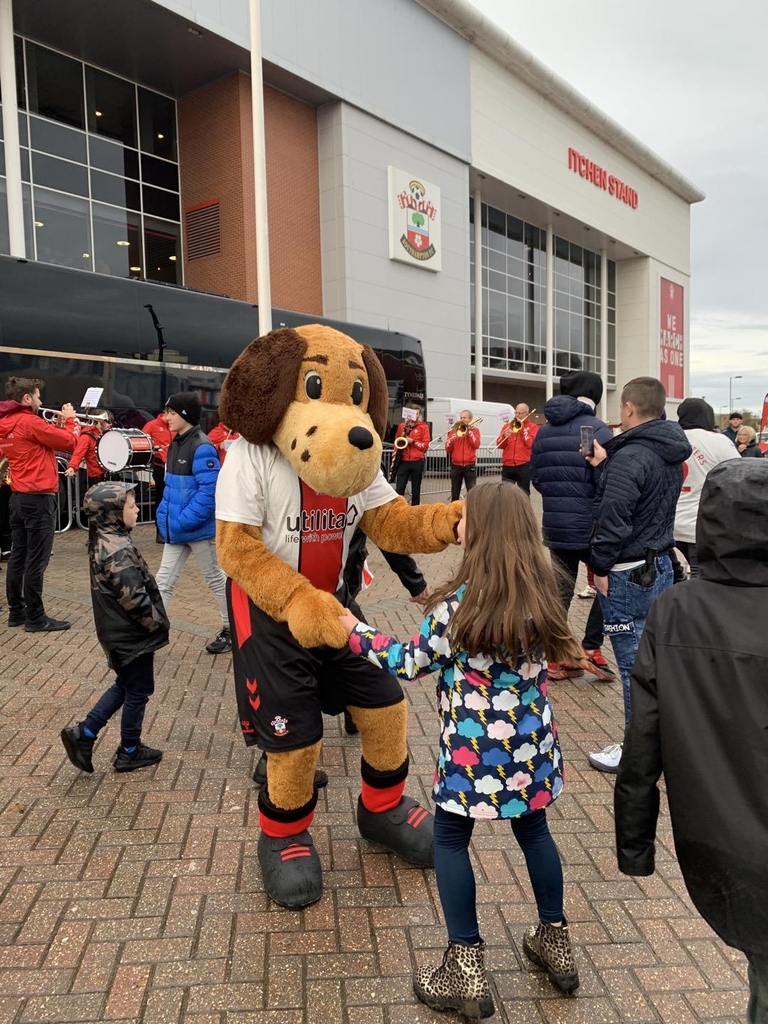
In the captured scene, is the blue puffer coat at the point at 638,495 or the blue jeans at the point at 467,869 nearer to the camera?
the blue jeans at the point at 467,869

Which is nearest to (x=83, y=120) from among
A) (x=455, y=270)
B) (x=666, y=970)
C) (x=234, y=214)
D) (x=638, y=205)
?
(x=234, y=214)

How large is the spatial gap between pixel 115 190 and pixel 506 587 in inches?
875

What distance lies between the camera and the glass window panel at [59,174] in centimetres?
1867

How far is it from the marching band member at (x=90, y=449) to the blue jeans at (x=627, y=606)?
24.5 feet

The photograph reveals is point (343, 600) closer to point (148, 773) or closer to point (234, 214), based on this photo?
point (148, 773)

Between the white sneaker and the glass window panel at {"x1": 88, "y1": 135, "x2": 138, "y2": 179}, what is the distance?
21.5 m

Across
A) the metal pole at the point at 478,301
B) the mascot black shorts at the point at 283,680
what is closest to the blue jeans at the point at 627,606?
the mascot black shorts at the point at 283,680

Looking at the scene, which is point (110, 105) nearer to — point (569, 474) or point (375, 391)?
point (569, 474)

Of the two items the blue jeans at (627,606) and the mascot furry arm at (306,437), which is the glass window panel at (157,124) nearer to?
the mascot furry arm at (306,437)

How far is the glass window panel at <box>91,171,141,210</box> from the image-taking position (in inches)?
795

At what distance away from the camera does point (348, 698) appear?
9.68 feet

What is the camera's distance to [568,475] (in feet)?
16.2

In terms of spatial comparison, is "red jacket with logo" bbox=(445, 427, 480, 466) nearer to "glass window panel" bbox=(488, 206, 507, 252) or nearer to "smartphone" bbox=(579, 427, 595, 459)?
"smartphone" bbox=(579, 427, 595, 459)

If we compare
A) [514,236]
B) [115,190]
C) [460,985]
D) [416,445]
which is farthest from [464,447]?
[514,236]
